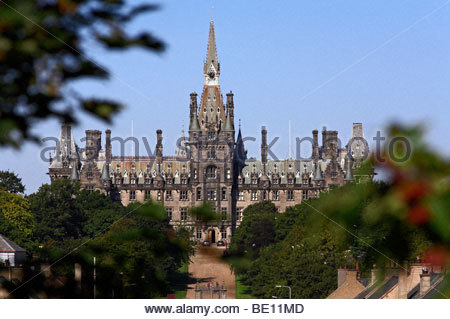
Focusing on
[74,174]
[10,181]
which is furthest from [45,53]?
[74,174]

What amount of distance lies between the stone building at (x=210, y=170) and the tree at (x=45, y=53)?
5958 inches

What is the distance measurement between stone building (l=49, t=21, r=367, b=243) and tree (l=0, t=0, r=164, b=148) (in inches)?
5958

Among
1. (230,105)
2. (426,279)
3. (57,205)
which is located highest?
(230,105)

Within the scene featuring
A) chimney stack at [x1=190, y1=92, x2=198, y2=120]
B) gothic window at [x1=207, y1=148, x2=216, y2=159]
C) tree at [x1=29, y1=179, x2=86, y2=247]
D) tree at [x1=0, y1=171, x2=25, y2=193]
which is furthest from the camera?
chimney stack at [x1=190, y1=92, x2=198, y2=120]

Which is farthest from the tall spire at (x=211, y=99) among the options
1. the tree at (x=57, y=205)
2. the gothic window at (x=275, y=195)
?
the tree at (x=57, y=205)

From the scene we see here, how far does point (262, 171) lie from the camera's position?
16162 centimetres

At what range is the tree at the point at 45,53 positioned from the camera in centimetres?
269

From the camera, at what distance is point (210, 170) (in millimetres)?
159250

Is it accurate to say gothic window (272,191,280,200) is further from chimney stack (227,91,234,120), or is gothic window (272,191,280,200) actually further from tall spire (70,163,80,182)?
tall spire (70,163,80,182)

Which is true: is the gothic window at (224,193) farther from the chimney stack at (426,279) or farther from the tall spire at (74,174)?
the chimney stack at (426,279)

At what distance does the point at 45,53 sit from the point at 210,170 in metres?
157

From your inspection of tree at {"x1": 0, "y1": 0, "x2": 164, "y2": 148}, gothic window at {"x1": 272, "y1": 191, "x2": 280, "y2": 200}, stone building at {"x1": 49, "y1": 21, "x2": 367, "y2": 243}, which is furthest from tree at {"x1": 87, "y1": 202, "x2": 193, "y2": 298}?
gothic window at {"x1": 272, "y1": 191, "x2": 280, "y2": 200}

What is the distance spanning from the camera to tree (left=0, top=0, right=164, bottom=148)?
2.69 metres

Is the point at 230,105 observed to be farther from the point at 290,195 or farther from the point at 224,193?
the point at 290,195
